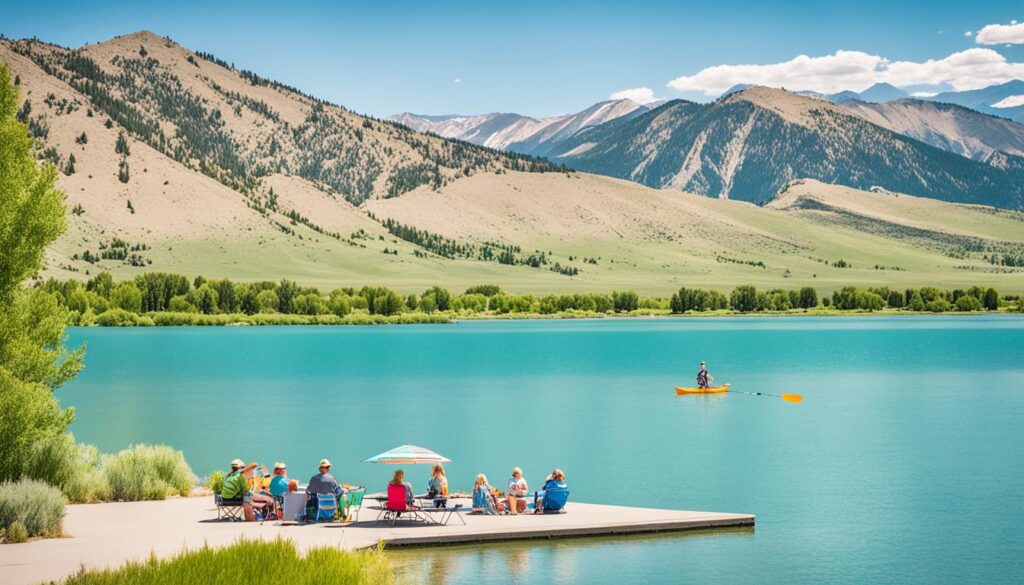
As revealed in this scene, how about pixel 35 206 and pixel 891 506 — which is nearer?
pixel 35 206

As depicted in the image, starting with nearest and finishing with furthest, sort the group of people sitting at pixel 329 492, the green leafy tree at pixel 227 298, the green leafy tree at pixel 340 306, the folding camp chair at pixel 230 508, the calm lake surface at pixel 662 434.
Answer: the calm lake surface at pixel 662 434 → the group of people sitting at pixel 329 492 → the folding camp chair at pixel 230 508 → the green leafy tree at pixel 227 298 → the green leafy tree at pixel 340 306

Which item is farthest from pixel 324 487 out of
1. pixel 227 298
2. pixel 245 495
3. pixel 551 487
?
pixel 227 298

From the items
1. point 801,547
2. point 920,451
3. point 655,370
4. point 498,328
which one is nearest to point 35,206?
point 801,547

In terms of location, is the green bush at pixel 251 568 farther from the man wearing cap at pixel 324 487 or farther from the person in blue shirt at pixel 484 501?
the person in blue shirt at pixel 484 501

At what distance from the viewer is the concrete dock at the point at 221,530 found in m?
23.4

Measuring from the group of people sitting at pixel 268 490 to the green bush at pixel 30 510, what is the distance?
157 inches

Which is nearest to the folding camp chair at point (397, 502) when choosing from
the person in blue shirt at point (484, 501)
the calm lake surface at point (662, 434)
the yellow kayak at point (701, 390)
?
the person in blue shirt at point (484, 501)

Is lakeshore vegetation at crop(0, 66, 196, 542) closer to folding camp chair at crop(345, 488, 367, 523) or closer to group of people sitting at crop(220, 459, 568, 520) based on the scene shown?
group of people sitting at crop(220, 459, 568, 520)

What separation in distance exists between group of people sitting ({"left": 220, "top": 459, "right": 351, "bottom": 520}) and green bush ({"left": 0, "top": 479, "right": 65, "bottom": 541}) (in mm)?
3978

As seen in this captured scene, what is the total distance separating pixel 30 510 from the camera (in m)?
25.5

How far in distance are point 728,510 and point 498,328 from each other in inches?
5523

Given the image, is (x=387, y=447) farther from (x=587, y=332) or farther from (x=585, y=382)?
(x=587, y=332)

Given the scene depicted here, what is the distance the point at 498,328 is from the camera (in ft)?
570

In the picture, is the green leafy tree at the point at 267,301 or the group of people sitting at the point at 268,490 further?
the green leafy tree at the point at 267,301
